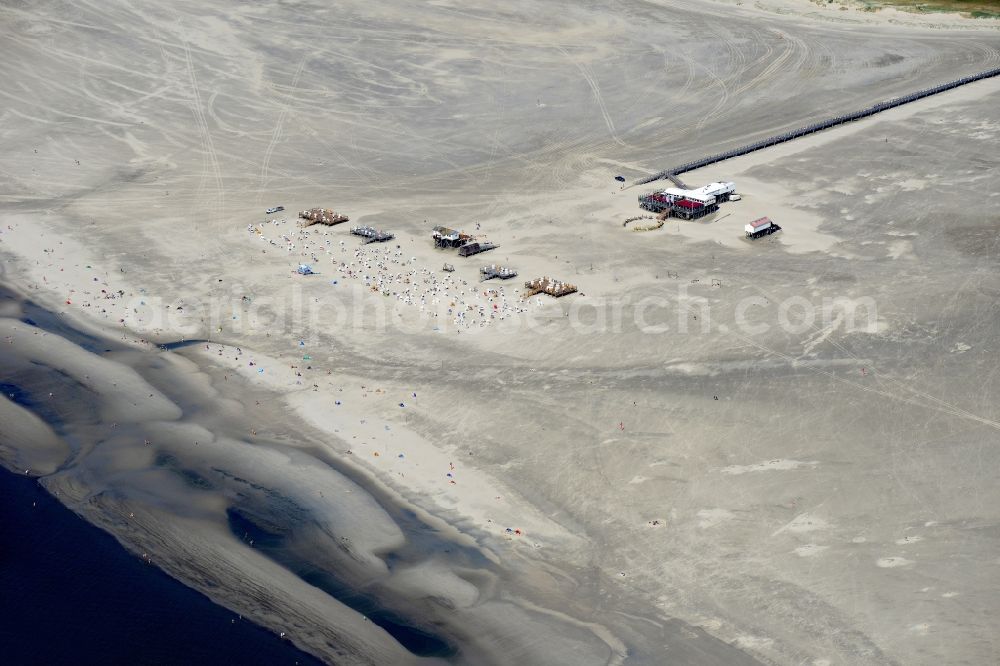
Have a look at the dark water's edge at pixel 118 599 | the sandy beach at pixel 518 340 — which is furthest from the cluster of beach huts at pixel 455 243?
the dark water's edge at pixel 118 599

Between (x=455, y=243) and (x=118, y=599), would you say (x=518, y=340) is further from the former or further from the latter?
(x=118, y=599)

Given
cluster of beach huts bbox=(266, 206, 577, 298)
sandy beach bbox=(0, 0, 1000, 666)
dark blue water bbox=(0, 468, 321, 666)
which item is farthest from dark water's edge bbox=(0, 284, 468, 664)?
cluster of beach huts bbox=(266, 206, 577, 298)

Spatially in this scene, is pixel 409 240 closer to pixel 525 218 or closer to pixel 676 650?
pixel 525 218

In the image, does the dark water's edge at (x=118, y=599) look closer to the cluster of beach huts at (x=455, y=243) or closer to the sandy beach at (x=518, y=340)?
the sandy beach at (x=518, y=340)

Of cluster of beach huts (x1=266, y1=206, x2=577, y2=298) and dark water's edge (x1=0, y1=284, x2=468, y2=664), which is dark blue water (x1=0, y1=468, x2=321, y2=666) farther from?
cluster of beach huts (x1=266, y1=206, x2=577, y2=298)

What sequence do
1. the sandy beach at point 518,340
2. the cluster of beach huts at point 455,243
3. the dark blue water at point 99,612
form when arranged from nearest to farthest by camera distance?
the dark blue water at point 99,612 → the sandy beach at point 518,340 → the cluster of beach huts at point 455,243

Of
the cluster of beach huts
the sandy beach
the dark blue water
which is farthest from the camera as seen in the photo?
the cluster of beach huts
